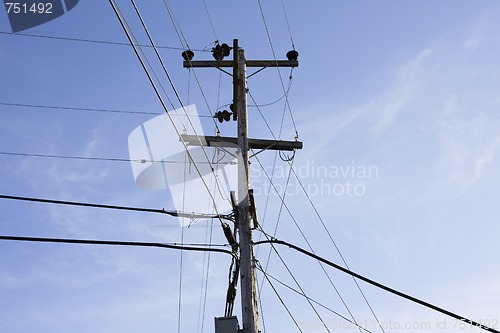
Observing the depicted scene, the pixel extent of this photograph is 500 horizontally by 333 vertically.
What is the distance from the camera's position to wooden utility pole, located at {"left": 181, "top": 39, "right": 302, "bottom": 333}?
10844 mm

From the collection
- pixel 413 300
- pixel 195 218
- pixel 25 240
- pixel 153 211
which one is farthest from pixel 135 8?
pixel 413 300

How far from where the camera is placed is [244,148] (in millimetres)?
12742

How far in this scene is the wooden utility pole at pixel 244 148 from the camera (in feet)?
35.6

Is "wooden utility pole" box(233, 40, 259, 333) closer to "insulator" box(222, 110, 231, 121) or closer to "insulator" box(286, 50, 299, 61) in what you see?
"insulator" box(222, 110, 231, 121)

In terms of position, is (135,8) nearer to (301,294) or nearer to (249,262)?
(249,262)

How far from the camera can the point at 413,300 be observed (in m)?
11.0

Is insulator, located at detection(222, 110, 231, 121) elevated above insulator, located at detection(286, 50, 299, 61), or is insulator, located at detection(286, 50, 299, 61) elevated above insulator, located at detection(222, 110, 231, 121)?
insulator, located at detection(286, 50, 299, 61)

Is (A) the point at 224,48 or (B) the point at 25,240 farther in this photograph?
(A) the point at 224,48

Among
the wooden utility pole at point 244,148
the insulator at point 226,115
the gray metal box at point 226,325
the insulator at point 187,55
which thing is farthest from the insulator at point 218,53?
the gray metal box at point 226,325

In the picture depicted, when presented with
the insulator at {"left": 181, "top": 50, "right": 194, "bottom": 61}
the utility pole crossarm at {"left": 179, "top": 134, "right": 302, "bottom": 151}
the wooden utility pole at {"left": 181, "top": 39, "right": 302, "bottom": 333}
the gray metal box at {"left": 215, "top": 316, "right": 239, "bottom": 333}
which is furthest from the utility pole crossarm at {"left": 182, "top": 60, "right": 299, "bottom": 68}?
the gray metal box at {"left": 215, "top": 316, "right": 239, "bottom": 333}

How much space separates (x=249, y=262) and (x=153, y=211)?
2.15 m

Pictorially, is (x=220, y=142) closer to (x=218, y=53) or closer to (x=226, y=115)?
(x=226, y=115)

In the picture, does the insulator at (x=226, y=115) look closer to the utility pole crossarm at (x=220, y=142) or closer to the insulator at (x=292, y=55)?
the utility pole crossarm at (x=220, y=142)

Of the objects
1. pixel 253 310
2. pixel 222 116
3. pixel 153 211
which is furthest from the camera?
pixel 222 116
